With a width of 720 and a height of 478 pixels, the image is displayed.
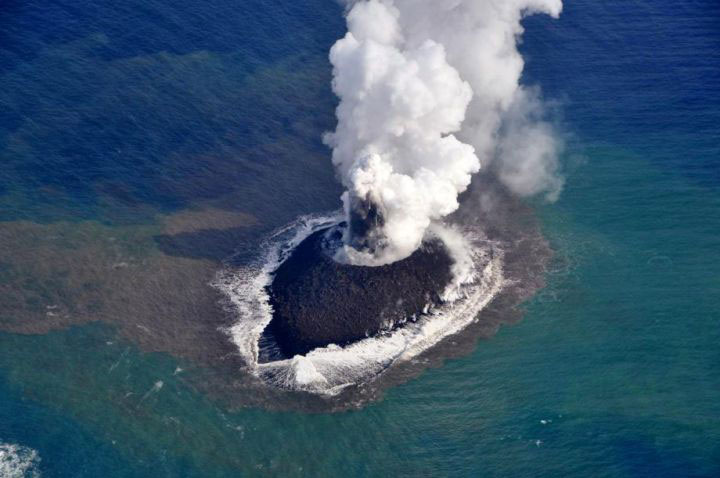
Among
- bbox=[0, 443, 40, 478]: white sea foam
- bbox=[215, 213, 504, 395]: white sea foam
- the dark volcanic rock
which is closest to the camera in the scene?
bbox=[0, 443, 40, 478]: white sea foam

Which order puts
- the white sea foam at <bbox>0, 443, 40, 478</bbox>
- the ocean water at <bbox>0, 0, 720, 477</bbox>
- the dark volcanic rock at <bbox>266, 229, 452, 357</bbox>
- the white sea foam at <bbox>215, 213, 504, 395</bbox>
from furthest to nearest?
the dark volcanic rock at <bbox>266, 229, 452, 357</bbox> → the white sea foam at <bbox>215, 213, 504, 395</bbox> → the ocean water at <bbox>0, 0, 720, 477</bbox> → the white sea foam at <bbox>0, 443, 40, 478</bbox>

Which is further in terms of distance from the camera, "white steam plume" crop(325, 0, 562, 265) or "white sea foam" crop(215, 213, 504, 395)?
"white steam plume" crop(325, 0, 562, 265)

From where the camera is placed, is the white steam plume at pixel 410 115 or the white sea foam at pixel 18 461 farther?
the white steam plume at pixel 410 115

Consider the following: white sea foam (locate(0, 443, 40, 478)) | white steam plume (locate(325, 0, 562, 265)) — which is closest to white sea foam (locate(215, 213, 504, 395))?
white steam plume (locate(325, 0, 562, 265))

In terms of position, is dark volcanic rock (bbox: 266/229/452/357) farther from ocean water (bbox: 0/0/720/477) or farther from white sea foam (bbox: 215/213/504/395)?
ocean water (bbox: 0/0/720/477)

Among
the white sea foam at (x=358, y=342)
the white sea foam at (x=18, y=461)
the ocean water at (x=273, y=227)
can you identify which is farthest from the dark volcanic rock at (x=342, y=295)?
the white sea foam at (x=18, y=461)

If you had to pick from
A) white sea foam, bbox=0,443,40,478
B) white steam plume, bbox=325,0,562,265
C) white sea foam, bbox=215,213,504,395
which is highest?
white steam plume, bbox=325,0,562,265

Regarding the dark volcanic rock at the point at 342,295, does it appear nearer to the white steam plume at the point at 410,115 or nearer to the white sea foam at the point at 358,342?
the white sea foam at the point at 358,342

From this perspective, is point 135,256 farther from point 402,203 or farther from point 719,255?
point 719,255
